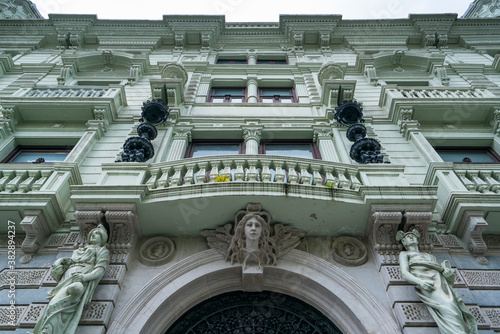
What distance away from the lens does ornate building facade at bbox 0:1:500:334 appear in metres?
7.53

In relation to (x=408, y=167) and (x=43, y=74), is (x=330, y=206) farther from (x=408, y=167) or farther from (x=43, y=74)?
(x=43, y=74)

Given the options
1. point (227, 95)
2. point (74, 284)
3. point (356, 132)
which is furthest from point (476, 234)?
point (227, 95)

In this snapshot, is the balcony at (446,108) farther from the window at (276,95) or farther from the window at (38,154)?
the window at (38,154)

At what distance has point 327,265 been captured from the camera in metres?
7.95

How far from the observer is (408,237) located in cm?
775

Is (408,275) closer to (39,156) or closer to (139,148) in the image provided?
(139,148)

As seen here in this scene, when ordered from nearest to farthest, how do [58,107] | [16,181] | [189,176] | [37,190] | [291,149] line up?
[189,176] < [37,190] < [16,181] < [291,149] < [58,107]

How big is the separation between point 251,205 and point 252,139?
451cm

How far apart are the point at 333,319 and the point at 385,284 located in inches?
Result: 47.0

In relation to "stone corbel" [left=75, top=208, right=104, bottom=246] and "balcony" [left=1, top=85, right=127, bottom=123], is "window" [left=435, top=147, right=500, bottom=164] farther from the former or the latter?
"balcony" [left=1, top=85, right=127, bottom=123]

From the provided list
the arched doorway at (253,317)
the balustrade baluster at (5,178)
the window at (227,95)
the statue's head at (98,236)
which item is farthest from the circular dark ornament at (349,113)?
the balustrade baluster at (5,178)

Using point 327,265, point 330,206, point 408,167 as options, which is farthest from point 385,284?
point 408,167

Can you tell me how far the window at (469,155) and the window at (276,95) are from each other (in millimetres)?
6041

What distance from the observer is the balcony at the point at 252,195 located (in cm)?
816
